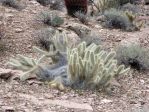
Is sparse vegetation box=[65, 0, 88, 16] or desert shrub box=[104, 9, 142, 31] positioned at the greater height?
sparse vegetation box=[65, 0, 88, 16]

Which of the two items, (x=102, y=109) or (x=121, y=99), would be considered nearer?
(x=102, y=109)

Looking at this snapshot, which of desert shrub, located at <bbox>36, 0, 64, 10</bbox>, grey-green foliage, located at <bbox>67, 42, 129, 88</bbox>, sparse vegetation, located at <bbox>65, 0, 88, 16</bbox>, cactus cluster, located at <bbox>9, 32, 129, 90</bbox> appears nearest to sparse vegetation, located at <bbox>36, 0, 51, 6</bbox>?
desert shrub, located at <bbox>36, 0, 64, 10</bbox>

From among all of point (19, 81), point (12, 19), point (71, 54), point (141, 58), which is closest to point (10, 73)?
point (19, 81)

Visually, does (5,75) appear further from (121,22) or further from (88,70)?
(121,22)

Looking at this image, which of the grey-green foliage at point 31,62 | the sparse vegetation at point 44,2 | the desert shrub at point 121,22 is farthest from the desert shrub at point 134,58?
the sparse vegetation at point 44,2

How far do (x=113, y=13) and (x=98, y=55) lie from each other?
5529mm

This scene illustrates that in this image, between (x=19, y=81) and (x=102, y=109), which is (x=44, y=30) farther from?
(x=102, y=109)

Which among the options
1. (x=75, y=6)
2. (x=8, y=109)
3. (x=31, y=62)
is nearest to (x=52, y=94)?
(x=31, y=62)

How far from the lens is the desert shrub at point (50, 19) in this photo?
10391mm

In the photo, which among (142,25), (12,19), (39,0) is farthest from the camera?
(39,0)

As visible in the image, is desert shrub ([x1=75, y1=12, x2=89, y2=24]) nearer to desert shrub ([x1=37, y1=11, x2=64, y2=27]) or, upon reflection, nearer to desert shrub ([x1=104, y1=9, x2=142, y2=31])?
desert shrub ([x1=104, y1=9, x2=142, y2=31])

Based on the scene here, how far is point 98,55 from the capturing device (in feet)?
22.9

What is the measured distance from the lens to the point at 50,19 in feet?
34.6

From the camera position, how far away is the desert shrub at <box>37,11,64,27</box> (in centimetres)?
1039
